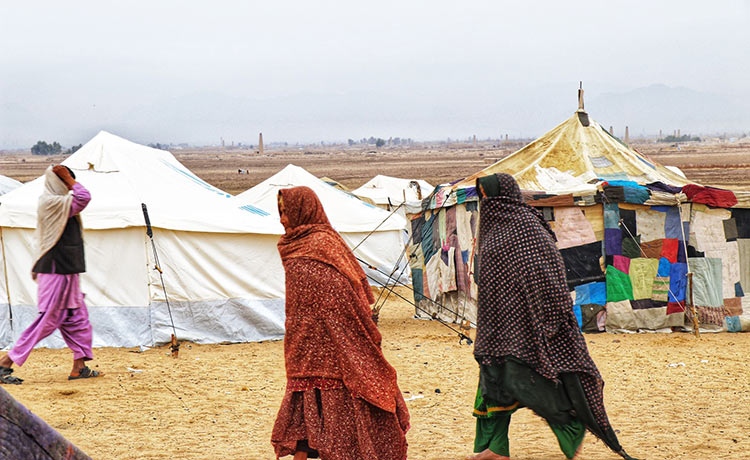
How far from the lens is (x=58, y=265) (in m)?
6.14

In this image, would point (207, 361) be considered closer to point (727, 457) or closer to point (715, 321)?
point (727, 457)

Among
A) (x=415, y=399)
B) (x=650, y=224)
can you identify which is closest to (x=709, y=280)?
A: (x=650, y=224)

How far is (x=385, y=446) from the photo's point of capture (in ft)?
12.5

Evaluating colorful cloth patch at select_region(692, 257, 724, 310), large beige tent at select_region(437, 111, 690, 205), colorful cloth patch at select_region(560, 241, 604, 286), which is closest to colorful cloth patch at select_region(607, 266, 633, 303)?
colorful cloth patch at select_region(560, 241, 604, 286)

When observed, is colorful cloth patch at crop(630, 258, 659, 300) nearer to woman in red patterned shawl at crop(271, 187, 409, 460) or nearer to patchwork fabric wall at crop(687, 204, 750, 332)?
patchwork fabric wall at crop(687, 204, 750, 332)

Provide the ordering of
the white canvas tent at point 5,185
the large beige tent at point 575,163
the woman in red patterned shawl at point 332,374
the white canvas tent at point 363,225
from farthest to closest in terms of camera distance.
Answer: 1. the white canvas tent at point 5,185
2. the white canvas tent at point 363,225
3. the large beige tent at point 575,163
4. the woman in red patterned shawl at point 332,374

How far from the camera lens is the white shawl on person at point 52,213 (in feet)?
20.1

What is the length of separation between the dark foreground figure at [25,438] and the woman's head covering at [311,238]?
8.19 ft

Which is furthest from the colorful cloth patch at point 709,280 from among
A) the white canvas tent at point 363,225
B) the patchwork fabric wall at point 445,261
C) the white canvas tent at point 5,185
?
the white canvas tent at point 5,185

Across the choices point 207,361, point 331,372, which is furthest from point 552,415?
point 207,361

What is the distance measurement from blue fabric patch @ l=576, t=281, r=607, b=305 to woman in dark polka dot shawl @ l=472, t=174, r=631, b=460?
5.00 meters

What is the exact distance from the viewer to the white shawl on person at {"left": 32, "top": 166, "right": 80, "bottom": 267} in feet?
20.1

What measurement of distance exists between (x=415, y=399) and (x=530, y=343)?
2.35m

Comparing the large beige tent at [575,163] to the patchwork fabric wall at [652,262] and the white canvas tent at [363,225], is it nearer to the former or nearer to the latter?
the patchwork fabric wall at [652,262]
